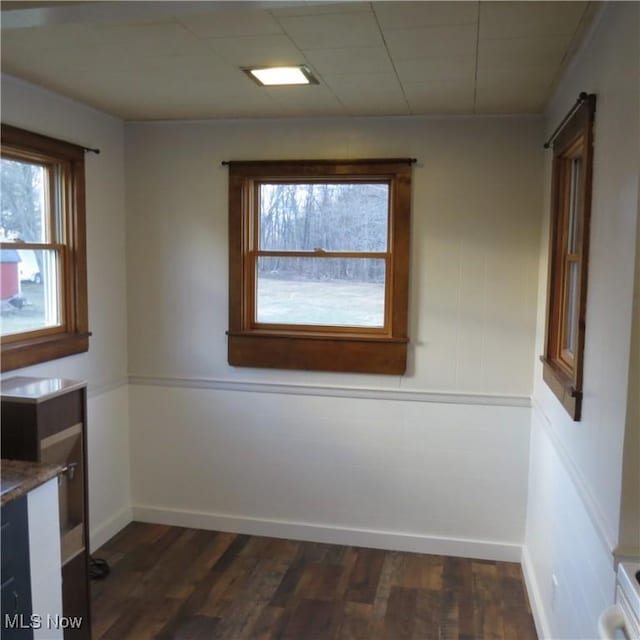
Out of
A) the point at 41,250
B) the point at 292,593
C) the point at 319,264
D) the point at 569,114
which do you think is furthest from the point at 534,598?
the point at 41,250

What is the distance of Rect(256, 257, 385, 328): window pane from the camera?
355 centimetres

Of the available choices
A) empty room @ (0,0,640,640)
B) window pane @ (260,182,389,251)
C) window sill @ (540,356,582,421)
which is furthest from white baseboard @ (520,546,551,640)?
window pane @ (260,182,389,251)

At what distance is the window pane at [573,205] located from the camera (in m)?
2.63

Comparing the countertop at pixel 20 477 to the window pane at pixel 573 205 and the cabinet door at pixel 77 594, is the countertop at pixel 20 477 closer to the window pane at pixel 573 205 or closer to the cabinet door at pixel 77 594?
the cabinet door at pixel 77 594

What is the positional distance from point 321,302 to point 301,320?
158mm

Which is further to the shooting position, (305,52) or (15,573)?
(305,52)

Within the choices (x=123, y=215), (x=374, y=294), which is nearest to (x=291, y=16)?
(x=374, y=294)

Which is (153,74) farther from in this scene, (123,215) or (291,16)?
(123,215)

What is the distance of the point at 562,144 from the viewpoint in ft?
8.59

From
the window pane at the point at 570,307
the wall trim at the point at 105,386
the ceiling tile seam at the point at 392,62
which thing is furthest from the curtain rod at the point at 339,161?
the wall trim at the point at 105,386

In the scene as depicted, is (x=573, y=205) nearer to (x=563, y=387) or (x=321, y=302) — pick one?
(x=563, y=387)

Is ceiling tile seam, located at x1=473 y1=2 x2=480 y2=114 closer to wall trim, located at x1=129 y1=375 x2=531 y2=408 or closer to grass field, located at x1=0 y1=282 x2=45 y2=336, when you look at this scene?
wall trim, located at x1=129 y1=375 x2=531 y2=408

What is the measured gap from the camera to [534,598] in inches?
116

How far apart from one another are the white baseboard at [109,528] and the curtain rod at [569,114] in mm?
3129
